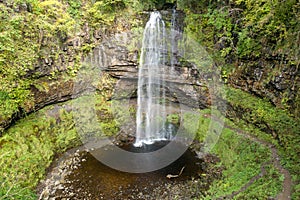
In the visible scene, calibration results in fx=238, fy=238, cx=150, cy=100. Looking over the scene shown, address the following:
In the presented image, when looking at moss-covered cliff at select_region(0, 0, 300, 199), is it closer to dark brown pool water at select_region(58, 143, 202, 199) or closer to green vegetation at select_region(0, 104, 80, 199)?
green vegetation at select_region(0, 104, 80, 199)

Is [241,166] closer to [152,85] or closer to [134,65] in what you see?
[152,85]

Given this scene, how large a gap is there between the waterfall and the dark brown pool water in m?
2.68

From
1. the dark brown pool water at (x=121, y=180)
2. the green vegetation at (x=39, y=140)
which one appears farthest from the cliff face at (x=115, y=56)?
the dark brown pool water at (x=121, y=180)

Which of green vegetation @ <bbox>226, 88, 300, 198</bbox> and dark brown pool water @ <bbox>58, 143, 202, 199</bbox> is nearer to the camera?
green vegetation @ <bbox>226, 88, 300, 198</bbox>

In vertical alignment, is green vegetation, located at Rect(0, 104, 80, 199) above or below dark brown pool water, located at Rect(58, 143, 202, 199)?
above

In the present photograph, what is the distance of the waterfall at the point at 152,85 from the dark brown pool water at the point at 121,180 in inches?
106

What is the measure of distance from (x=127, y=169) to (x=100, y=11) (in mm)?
8552

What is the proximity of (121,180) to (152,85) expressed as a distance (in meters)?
5.95

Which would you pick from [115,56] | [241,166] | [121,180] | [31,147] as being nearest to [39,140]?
[31,147]

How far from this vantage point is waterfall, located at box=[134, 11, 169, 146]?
12.3 meters

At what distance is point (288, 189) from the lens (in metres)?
6.86

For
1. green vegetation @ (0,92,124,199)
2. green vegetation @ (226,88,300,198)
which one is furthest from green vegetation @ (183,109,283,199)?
green vegetation @ (0,92,124,199)

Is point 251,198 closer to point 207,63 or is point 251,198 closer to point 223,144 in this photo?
point 223,144

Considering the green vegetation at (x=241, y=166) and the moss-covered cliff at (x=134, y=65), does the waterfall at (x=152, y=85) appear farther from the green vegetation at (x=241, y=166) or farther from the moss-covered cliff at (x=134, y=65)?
the green vegetation at (x=241, y=166)
